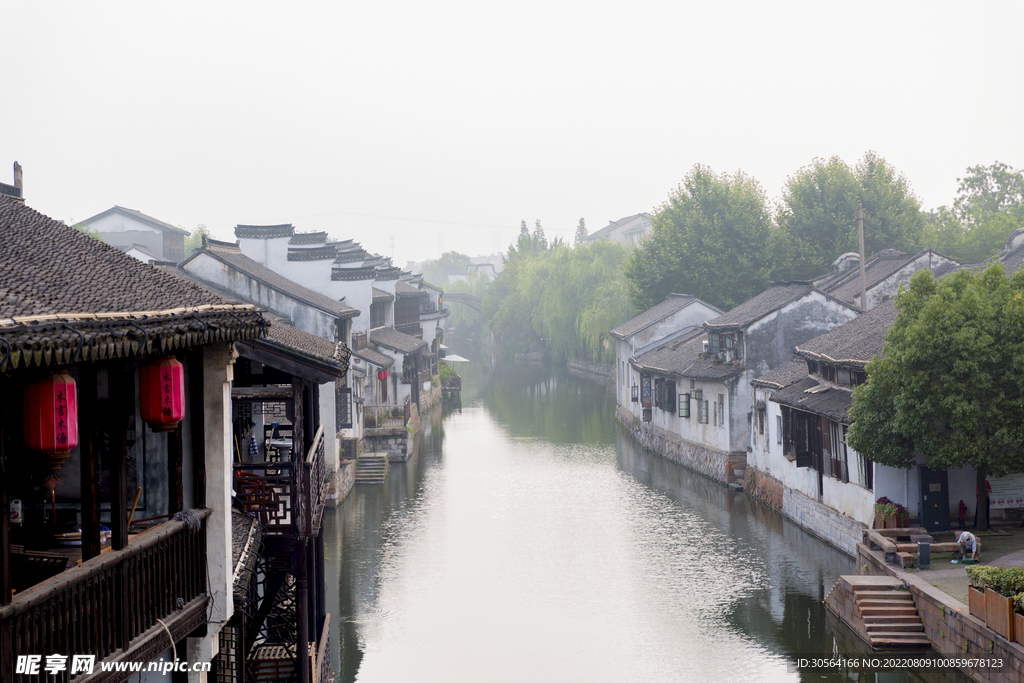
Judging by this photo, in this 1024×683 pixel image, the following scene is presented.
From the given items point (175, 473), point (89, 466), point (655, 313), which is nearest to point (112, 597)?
point (89, 466)

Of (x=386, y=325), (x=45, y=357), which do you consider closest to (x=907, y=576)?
(x=45, y=357)

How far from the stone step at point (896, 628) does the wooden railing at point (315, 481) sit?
9.25m

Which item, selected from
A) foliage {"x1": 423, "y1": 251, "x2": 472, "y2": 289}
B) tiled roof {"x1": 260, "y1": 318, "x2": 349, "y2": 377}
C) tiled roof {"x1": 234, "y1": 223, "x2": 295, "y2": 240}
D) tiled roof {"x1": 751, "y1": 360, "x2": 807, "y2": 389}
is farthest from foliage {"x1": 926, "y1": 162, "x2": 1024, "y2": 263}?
foliage {"x1": 423, "y1": 251, "x2": 472, "y2": 289}

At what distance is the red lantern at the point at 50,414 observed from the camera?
16.7 ft

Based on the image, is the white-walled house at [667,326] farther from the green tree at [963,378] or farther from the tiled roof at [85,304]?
the tiled roof at [85,304]

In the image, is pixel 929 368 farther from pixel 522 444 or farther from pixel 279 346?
pixel 522 444

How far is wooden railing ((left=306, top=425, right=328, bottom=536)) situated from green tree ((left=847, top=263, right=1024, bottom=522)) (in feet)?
35.9

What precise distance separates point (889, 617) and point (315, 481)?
9.90 m

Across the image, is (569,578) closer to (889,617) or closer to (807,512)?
(889,617)

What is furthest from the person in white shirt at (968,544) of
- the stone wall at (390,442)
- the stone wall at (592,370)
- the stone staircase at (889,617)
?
the stone wall at (592,370)

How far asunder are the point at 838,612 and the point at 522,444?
2058 cm

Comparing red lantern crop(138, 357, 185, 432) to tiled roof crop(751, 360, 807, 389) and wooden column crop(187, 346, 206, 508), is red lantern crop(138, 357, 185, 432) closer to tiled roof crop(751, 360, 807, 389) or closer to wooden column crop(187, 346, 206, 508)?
wooden column crop(187, 346, 206, 508)

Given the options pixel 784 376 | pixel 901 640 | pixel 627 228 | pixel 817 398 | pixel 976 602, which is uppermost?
pixel 627 228

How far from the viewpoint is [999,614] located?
42.0ft
